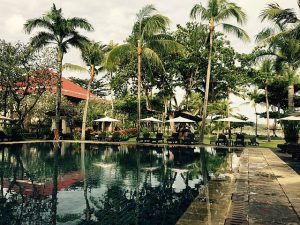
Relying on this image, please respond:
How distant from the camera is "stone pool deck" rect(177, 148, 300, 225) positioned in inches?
219

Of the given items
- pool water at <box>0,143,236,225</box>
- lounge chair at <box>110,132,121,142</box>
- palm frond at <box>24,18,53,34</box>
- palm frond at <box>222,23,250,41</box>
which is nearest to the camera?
pool water at <box>0,143,236,225</box>

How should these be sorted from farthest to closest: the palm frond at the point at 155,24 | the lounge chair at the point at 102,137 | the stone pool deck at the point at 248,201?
the lounge chair at the point at 102,137
the palm frond at the point at 155,24
the stone pool deck at the point at 248,201

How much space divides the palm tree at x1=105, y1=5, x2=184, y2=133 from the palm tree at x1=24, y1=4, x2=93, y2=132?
5.20m

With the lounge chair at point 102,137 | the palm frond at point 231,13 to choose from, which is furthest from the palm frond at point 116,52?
the palm frond at point 231,13

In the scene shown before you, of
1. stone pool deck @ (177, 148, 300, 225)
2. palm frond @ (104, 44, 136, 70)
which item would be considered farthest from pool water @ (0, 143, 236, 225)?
palm frond @ (104, 44, 136, 70)

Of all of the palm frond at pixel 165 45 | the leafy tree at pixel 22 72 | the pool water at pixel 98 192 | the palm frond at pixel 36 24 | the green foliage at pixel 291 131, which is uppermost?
the palm frond at pixel 36 24

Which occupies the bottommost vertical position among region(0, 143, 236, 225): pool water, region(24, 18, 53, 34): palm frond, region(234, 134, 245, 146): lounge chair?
region(0, 143, 236, 225): pool water

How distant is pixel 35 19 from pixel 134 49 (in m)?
9.94

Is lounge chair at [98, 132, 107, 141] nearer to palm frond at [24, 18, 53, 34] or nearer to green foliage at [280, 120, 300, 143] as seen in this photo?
palm frond at [24, 18, 53, 34]

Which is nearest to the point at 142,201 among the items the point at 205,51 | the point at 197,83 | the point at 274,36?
the point at 274,36

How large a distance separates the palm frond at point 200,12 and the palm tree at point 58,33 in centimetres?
1003

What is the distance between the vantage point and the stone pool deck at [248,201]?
5.55 m

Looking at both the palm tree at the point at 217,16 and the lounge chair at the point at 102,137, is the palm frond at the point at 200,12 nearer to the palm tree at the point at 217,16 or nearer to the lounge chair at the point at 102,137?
the palm tree at the point at 217,16

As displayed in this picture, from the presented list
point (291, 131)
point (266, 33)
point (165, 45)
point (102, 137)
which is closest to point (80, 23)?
point (165, 45)
